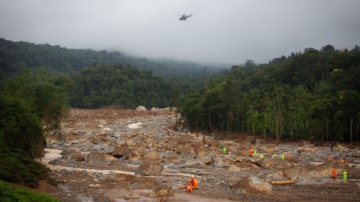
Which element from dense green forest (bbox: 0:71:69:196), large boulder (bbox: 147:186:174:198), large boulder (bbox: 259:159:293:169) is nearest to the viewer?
dense green forest (bbox: 0:71:69:196)

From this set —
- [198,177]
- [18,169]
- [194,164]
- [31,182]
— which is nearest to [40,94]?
[18,169]

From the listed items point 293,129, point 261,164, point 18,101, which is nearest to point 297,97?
point 293,129

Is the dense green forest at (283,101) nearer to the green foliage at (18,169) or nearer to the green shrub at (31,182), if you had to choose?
the green foliage at (18,169)

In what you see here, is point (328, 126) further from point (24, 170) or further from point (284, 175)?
point (24, 170)

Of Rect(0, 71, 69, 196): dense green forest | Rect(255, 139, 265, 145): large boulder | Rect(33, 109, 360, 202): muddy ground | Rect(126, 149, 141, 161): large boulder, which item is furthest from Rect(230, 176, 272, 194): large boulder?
Rect(255, 139, 265, 145): large boulder

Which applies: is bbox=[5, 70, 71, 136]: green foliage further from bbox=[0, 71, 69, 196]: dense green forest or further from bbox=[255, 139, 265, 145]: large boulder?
bbox=[255, 139, 265, 145]: large boulder

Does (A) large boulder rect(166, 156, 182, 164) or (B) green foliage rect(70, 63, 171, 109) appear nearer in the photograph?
(A) large boulder rect(166, 156, 182, 164)
